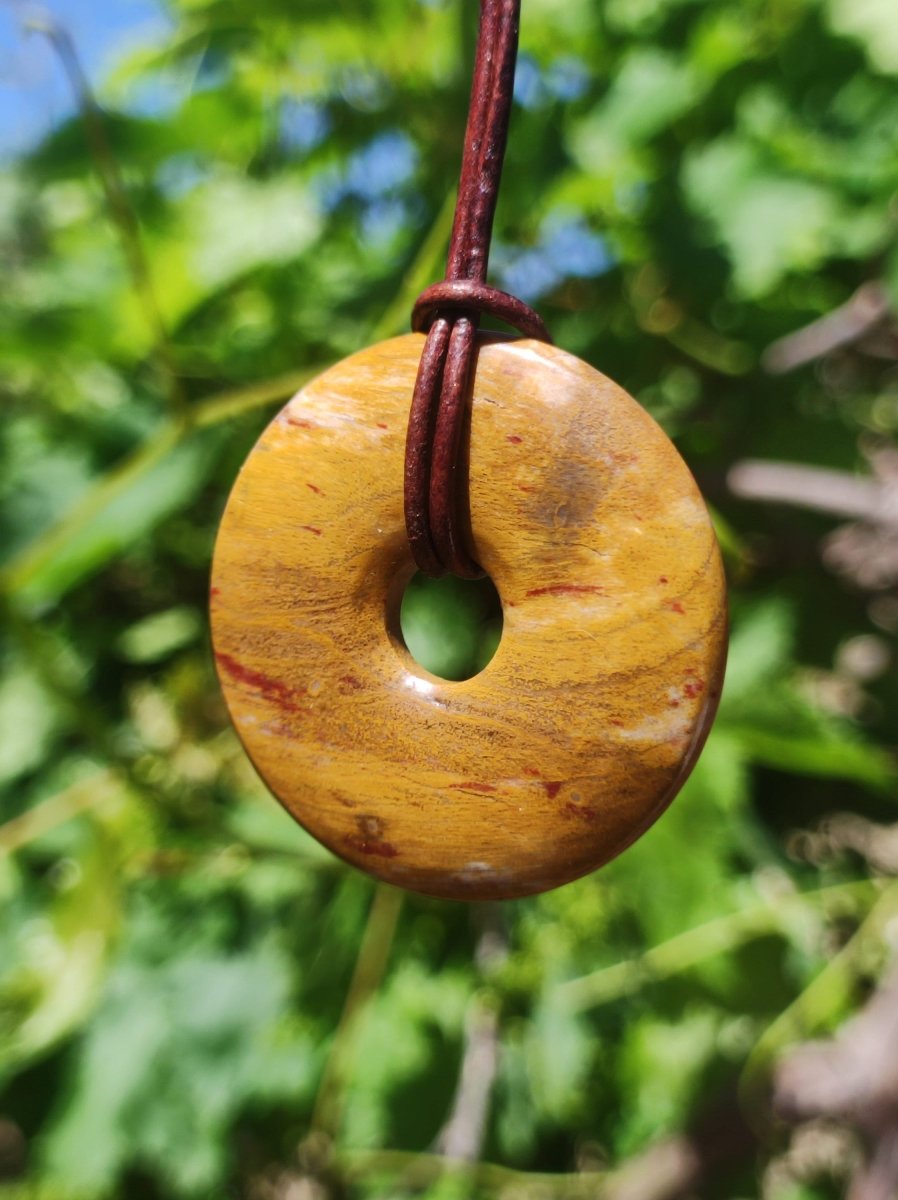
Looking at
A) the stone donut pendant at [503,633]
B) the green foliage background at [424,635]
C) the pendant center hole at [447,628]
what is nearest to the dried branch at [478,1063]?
the green foliage background at [424,635]

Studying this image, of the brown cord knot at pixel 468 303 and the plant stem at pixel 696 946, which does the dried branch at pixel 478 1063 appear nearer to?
the plant stem at pixel 696 946

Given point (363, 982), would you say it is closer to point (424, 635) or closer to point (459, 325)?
point (424, 635)

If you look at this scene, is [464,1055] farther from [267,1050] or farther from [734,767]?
[734,767]

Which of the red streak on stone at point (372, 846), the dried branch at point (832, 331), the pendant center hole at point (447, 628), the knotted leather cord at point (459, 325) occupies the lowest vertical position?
the pendant center hole at point (447, 628)

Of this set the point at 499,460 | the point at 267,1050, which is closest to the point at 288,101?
the point at 499,460

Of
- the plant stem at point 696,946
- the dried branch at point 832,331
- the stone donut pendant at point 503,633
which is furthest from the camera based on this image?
the dried branch at point 832,331

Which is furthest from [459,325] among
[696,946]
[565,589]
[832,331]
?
[832,331]

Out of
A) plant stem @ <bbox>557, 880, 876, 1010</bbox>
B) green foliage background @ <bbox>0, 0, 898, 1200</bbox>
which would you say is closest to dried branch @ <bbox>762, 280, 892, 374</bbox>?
green foliage background @ <bbox>0, 0, 898, 1200</bbox>
